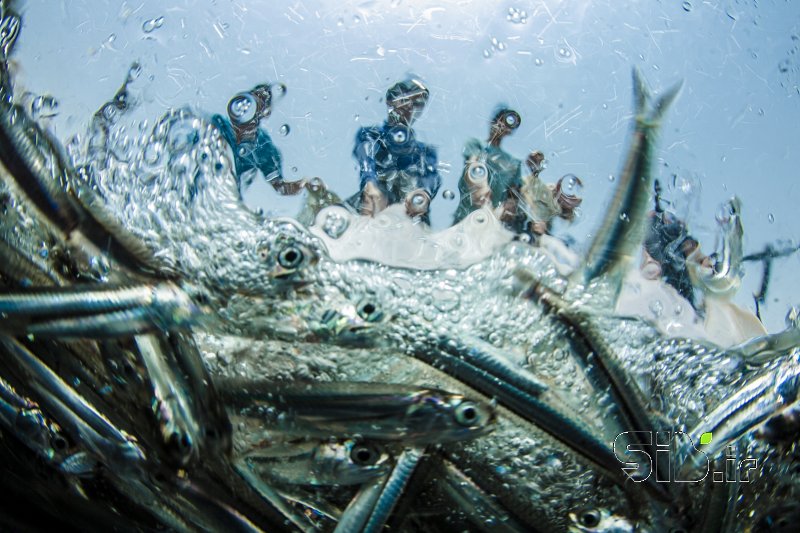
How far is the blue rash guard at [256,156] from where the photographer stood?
59 centimetres

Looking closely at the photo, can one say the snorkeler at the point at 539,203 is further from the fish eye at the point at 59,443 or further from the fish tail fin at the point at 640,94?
the fish eye at the point at 59,443

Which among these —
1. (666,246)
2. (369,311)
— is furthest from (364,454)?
(666,246)

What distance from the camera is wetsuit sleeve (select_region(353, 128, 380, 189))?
593 millimetres

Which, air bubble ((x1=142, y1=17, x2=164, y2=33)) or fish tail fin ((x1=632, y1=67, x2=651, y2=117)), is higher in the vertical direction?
air bubble ((x1=142, y1=17, x2=164, y2=33))

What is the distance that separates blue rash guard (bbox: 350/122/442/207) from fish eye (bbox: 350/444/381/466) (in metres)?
0.25

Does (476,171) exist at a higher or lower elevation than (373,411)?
higher

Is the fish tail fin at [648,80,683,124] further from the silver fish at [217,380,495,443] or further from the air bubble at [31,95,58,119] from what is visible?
the air bubble at [31,95,58,119]

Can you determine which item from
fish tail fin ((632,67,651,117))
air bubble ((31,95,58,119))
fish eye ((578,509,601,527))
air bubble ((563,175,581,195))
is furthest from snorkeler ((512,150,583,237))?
air bubble ((31,95,58,119))

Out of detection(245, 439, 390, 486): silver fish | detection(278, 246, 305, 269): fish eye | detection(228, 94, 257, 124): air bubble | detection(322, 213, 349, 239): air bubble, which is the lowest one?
detection(245, 439, 390, 486): silver fish

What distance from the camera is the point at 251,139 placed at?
0.60m

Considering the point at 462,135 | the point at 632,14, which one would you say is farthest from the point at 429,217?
the point at 632,14

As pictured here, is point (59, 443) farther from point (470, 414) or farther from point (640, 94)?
point (640, 94)

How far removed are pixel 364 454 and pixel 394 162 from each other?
12.1 inches

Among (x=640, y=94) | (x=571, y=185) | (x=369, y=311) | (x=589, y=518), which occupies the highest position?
(x=640, y=94)
